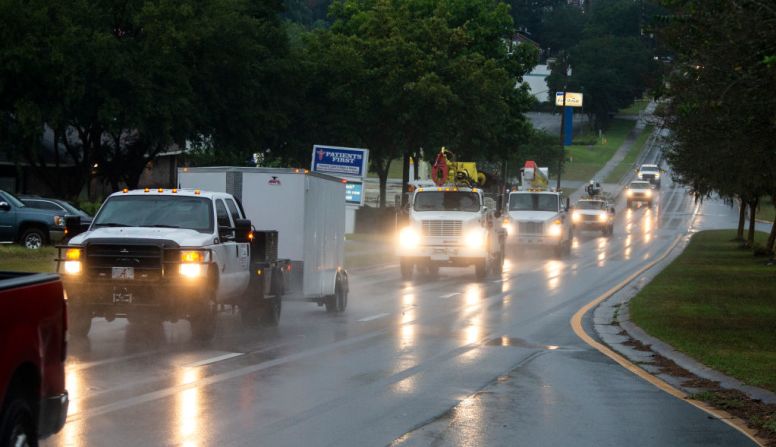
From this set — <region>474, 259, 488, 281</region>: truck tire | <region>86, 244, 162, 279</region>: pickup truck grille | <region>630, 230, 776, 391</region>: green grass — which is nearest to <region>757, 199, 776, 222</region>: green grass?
<region>630, 230, 776, 391</region>: green grass

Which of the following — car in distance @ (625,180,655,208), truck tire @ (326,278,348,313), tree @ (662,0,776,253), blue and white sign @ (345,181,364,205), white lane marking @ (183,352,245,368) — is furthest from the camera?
car in distance @ (625,180,655,208)

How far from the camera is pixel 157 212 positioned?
18625 mm

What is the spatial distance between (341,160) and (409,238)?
44.3 feet

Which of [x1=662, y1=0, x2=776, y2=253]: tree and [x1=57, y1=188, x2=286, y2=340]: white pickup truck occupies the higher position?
[x1=662, y1=0, x2=776, y2=253]: tree

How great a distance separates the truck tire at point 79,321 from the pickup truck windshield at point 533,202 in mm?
33180

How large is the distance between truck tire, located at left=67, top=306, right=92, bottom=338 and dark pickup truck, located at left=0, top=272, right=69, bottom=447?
9421mm

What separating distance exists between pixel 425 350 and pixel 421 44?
141 feet

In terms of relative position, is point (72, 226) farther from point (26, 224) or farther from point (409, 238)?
point (26, 224)

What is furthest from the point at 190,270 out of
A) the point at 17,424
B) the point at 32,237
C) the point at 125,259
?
the point at 32,237

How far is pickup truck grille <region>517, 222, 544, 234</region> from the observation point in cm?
4853

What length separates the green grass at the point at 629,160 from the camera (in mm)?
125812

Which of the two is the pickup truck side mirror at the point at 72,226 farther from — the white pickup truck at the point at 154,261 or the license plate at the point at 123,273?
the license plate at the point at 123,273

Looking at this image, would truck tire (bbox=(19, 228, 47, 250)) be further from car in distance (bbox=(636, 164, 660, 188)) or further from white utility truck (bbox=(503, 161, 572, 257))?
car in distance (bbox=(636, 164, 660, 188))

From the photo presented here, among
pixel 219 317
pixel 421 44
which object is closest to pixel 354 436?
pixel 219 317
